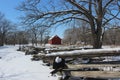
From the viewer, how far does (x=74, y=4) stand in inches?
792

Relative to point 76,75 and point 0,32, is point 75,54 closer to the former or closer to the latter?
point 76,75

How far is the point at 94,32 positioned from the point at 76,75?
13.3 m

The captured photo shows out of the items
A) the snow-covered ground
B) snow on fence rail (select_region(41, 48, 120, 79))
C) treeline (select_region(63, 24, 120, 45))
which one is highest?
treeline (select_region(63, 24, 120, 45))

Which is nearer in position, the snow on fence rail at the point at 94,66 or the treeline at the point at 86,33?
the snow on fence rail at the point at 94,66

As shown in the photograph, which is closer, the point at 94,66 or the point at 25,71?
the point at 94,66

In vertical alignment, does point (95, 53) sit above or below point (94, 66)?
above

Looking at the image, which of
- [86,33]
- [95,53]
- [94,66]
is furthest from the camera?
[86,33]

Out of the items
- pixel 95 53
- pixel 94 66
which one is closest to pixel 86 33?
pixel 94 66

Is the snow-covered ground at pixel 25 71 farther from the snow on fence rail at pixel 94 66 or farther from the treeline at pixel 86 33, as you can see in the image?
the treeline at pixel 86 33

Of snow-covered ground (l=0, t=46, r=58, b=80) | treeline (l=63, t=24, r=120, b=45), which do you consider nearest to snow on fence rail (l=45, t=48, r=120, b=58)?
snow-covered ground (l=0, t=46, r=58, b=80)

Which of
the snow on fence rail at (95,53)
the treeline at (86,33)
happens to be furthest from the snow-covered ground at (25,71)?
the treeline at (86,33)

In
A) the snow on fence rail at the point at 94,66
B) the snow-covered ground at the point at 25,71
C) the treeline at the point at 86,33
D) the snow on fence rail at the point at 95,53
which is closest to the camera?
the snow on fence rail at the point at 94,66

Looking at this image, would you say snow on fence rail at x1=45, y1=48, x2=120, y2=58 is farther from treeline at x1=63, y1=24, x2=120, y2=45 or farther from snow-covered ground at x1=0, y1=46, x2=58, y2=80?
treeline at x1=63, y1=24, x2=120, y2=45

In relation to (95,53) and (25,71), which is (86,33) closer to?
(25,71)
